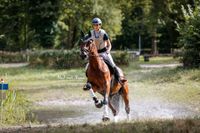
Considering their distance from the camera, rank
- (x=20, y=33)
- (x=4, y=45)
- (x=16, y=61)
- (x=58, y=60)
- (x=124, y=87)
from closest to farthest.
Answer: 1. (x=124, y=87)
2. (x=58, y=60)
3. (x=16, y=61)
4. (x=20, y=33)
5. (x=4, y=45)

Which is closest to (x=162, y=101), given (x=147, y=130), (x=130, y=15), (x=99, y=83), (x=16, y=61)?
(x=99, y=83)

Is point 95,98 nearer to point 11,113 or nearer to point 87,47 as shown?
point 87,47

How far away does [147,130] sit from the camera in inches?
323

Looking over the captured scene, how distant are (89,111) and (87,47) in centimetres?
492

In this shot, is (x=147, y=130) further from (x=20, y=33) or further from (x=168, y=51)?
(x=168, y=51)

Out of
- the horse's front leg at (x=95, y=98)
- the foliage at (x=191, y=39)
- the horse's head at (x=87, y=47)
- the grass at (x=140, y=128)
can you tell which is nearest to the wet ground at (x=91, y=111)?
the horse's front leg at (x=95, y=98)

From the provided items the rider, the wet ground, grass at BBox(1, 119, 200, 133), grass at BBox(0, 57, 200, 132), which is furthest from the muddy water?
grass at BBox(1, 119, 200, 133)

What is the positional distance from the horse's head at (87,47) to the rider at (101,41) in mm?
151

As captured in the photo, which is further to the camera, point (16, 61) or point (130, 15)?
point (130, 15)

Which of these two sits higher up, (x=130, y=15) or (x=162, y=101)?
(x=130, y=15)

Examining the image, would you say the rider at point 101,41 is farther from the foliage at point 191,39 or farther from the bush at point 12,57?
the bush at point 12,57

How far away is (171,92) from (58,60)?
18.8m

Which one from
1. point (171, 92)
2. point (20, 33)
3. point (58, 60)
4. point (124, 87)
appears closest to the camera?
point (124, 87)

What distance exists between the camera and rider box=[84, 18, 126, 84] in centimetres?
1253
